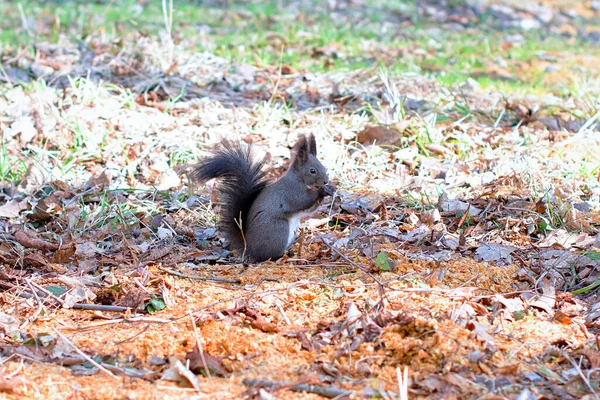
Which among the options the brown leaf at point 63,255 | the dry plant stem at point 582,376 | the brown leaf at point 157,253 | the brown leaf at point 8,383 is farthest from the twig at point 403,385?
the brown leaf at point 63,255

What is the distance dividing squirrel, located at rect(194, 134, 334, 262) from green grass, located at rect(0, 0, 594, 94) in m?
2.55

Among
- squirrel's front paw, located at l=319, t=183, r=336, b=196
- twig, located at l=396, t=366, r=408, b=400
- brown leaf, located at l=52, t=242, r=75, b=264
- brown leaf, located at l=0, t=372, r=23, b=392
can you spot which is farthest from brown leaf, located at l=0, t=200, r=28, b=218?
twig, located at l=396, t=366, r=408, b=400

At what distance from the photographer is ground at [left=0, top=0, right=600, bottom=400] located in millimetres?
2504

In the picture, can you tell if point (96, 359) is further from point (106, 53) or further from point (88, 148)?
point (106, 53)

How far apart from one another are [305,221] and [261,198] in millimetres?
539

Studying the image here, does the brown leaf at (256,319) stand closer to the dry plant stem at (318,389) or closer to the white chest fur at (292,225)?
the dry plant stem at (318,389)

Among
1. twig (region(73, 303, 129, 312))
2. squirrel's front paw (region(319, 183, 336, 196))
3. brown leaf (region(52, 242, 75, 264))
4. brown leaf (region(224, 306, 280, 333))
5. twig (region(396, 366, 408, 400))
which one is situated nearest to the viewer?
twig (region(396, 366, 408, 400))

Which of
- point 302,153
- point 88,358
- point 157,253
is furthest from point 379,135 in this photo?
point 88,358

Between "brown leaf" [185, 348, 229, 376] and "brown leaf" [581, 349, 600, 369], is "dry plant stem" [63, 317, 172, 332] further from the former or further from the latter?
"brown leaf" [581, 349, 600, 369]

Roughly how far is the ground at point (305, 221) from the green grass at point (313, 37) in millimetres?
51

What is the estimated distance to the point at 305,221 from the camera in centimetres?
418

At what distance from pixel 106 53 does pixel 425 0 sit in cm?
602

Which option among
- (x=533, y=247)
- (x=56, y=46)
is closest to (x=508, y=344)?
(x=533, y=247)

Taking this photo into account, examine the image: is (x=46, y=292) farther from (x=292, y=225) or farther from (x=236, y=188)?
(x=292, y=225)
